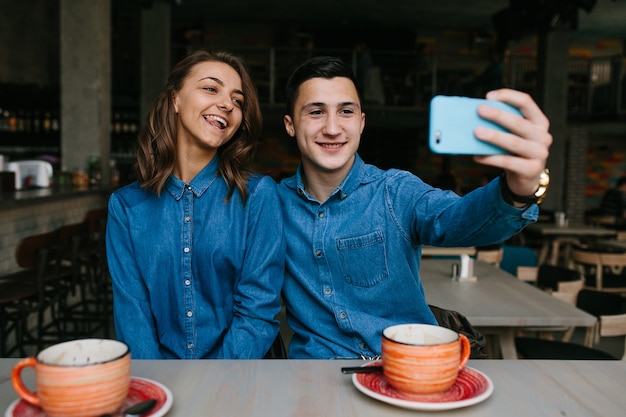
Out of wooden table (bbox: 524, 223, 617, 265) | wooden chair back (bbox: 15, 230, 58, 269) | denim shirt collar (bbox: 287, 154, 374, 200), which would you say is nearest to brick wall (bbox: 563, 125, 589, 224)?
wooden table (bbox: 524, 223, 617, 265)

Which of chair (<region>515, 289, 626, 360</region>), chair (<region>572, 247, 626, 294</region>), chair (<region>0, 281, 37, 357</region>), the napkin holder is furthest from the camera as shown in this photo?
chair (<region>572, 247, 626, 294</region>)

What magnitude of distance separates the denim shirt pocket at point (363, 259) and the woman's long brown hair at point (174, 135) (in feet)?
1.13

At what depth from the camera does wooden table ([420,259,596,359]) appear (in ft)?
7.53

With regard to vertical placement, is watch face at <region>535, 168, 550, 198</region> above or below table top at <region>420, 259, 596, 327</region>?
above

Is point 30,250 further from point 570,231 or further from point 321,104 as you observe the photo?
point 570,231

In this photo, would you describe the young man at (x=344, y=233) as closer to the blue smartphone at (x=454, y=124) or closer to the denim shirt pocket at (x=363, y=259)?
the denim shirt pocket at (x=363, y=259)

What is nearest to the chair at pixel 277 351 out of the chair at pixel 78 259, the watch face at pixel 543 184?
the watch face at pixel 543 184

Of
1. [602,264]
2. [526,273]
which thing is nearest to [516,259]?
[526,273]

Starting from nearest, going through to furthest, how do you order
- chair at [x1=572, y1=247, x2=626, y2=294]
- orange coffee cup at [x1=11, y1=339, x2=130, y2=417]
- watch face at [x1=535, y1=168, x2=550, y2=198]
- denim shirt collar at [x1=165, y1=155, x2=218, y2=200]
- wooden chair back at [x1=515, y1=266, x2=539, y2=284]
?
orange coffee cup at [x1=11, y1=339, x2=130, y2=417], watch face at [x1=535, y1=168, x2=550, y2=198], denim shirt collar at [x1=165, y1=155, x2=218, y2=200], wooden chair back at [x1=515, y1=266, x2=539, y2=284], chair at [x1=572, y1=247, x2=626, y2=294]

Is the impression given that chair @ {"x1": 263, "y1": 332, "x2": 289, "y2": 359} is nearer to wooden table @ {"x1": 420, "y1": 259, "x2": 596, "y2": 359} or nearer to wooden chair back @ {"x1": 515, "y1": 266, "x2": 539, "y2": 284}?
wooden table @ {"x1": 420, "y1": 259, "x2": 596, "y2": 359}

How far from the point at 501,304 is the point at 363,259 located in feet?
4.06

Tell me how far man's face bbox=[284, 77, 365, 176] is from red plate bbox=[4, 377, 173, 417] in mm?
765

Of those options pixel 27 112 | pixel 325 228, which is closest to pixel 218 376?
pixel 325 228

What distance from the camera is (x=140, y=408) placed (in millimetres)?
849
